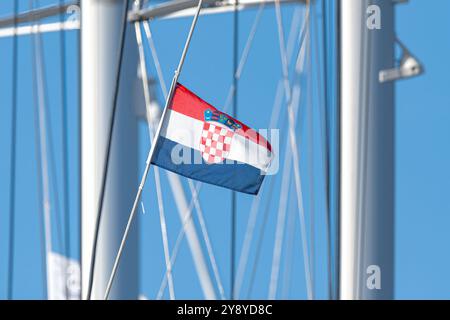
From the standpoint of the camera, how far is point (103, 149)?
18.7m

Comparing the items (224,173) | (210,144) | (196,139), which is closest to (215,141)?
(210,144)

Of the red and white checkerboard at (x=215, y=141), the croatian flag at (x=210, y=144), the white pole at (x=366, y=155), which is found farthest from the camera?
the red and white checkerboard at (x=215, y=141)

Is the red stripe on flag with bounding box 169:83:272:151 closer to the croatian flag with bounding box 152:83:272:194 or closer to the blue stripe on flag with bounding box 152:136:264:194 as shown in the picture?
the croatian flag with bounding box 152:83:272:194

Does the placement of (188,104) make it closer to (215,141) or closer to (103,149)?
(215,141)

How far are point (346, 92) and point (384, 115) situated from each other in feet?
1.80

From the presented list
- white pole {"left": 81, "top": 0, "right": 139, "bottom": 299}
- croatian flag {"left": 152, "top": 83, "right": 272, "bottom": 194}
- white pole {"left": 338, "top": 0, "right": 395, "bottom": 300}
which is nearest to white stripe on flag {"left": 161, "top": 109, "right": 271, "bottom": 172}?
croatian flag {"left": 152, "top": 83, "right": 272, "bottom": 194}

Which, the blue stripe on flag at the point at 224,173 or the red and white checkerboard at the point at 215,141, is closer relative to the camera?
the blue stripe on flag at the point at 224,173

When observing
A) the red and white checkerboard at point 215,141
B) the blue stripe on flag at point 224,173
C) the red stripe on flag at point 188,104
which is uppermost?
the red stripe on flag at point 188,104

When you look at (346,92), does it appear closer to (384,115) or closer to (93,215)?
(384,115)

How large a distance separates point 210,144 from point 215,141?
6 cm

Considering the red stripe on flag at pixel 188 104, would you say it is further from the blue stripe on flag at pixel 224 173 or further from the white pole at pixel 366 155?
the white pole at pixel 366 155

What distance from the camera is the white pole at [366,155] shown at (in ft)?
50.5

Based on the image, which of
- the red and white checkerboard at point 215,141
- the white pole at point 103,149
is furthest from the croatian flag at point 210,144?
the white pole at point 103,149
